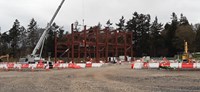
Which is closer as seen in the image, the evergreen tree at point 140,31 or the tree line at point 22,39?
the evergreen tree at point 140,31

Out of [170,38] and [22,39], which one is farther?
[22,39]

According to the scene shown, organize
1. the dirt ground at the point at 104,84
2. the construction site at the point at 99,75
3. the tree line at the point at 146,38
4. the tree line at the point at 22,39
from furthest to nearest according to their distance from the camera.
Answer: the tree line at the point at 22,39, the tree line at the point at 146,38, the construction site at the point at 99,75, the dirt ground at the point at 104,84

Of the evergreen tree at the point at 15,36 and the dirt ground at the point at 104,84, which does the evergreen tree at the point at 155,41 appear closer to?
the evergreen tree at the point at 15,36

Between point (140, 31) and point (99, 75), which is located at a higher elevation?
point (140, 31)

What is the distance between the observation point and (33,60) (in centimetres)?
5653

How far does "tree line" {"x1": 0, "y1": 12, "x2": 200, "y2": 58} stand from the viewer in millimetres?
105375

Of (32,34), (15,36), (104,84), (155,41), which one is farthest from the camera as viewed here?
(32,34)

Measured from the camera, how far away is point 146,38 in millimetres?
117750

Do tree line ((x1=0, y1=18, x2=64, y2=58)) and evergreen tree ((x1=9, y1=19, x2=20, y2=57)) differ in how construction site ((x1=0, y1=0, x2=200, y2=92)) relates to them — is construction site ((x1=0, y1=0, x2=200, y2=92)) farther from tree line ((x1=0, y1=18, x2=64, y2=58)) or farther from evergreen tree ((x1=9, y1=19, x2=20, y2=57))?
evergreen tree ((x1=9, y1=19, x2=20, y2=57))

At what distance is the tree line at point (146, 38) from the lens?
10538 cm

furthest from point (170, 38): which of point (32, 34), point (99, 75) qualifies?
point (99, 75)

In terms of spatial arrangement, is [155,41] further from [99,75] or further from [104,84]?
[104,84]

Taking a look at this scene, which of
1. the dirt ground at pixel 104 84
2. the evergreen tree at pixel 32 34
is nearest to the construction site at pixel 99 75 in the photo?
the dirt ground at pixel 104 84

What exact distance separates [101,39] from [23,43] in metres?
74.3
